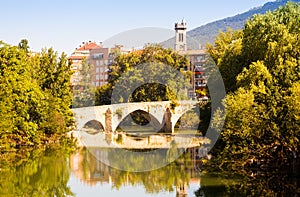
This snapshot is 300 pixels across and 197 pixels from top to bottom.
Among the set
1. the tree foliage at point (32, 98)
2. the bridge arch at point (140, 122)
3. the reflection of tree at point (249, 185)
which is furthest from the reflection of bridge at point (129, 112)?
the reflection of tree at point (249, 185)

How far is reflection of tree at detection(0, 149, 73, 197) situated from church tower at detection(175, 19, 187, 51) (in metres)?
51.1

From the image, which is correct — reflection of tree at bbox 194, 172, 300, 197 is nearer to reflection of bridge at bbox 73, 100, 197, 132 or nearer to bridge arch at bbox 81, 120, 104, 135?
reflection of bridge at bbox 73, 100, 197, 132

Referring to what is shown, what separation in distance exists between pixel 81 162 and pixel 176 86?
21.1 metres

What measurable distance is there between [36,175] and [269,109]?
886cm

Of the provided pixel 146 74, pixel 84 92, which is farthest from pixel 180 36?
pixel 146 74

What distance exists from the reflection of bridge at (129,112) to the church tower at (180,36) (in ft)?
117

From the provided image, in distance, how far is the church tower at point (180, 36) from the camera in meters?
78.3

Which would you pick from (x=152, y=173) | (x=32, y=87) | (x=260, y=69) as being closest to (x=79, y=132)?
(x=32, y=87)

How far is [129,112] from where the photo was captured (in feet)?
134

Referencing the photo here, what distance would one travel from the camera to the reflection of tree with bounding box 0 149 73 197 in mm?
19469

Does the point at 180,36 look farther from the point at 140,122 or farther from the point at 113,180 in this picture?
the point at 113,180

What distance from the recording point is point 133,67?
49062 millimetres

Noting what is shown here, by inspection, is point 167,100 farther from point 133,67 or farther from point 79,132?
point 79,132

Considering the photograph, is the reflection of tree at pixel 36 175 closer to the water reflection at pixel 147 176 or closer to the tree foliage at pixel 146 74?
the water reflection at pixel 147 176
